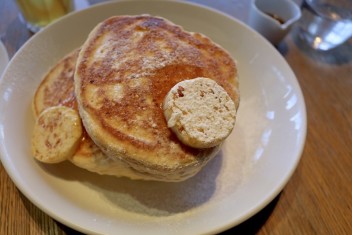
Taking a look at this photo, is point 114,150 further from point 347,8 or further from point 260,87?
point 347,8

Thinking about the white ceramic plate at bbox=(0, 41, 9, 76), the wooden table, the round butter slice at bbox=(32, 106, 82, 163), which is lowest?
the wooden table

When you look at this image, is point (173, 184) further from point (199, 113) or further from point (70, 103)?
point (70, 103)

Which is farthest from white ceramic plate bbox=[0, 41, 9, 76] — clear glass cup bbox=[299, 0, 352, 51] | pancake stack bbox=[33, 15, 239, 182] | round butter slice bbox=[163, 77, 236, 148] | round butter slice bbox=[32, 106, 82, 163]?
clear glass cup bbox=[299, 0, 352, 51]

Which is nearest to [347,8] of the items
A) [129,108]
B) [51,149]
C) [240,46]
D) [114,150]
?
[240,46]

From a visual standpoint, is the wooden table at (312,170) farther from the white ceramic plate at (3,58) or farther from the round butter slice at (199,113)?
the round butter slice at (199,113)

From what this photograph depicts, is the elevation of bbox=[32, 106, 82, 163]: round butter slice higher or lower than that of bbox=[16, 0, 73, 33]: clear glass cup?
lower

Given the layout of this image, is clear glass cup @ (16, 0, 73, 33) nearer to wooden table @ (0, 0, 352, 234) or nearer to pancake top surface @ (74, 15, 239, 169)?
wooden table @ (0, 0, 352, 234)

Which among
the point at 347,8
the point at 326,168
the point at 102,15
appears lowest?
the point at 326,168
